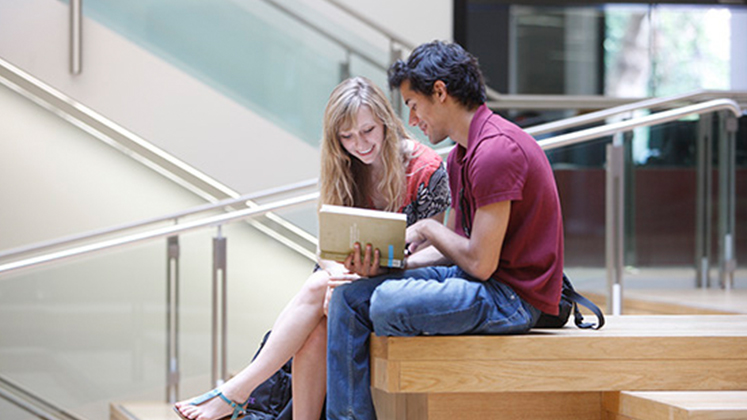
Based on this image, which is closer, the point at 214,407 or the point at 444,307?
the point at 444,307

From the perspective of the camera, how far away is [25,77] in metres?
5.20

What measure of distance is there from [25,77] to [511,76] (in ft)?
14.8

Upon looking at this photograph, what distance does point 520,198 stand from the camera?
229 centimetres

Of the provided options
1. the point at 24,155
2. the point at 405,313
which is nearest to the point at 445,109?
the point at 405,313

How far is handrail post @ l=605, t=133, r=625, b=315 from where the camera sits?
4184 mm

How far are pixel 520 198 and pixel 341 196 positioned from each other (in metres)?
0.65

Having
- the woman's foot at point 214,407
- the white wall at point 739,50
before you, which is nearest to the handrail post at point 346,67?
the woman's foot at point 214,407

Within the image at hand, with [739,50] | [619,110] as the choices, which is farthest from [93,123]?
[739,50]

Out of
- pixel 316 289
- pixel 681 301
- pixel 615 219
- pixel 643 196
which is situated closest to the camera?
pixel 316 289

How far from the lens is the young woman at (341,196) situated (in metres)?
2.58

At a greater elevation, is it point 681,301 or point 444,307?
point 444,307

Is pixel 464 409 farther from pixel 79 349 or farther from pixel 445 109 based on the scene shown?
pixel 79 349

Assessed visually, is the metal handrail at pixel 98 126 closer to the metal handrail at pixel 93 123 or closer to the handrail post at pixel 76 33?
the metal handrail at pixel 93 123

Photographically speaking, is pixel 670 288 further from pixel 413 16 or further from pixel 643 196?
pixel 413 16
